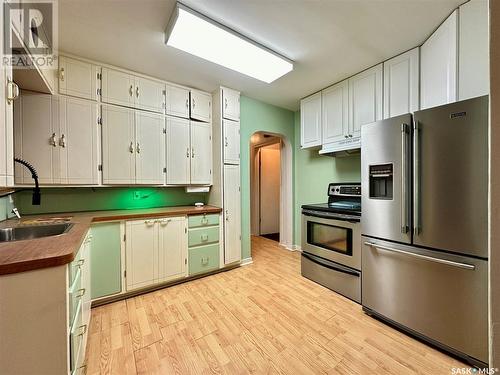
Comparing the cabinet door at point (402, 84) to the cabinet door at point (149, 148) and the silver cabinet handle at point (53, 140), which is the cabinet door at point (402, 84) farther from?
the silver cabinet handle at point (53, 140)

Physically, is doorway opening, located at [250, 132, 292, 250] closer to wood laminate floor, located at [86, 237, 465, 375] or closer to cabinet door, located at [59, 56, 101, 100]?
wood laminate floor, located at [86, 237, 465, 375]

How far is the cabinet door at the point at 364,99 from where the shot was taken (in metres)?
2.38

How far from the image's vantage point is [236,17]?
168 cm

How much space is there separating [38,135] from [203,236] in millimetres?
1952

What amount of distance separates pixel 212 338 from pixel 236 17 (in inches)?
101

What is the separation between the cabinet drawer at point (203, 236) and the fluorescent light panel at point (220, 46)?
1980 millimetres

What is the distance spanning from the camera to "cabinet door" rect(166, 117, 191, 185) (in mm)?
2719

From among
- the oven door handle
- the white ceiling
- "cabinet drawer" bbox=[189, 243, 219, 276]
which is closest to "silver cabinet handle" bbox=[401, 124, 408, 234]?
the oven door handle

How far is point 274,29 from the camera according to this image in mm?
1830

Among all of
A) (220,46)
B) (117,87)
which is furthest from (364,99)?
(117,87)

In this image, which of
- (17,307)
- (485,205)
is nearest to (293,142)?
(485,205)

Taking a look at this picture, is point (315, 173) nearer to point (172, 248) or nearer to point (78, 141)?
point (172, 248)

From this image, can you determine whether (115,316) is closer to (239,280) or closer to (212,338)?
(212,338)

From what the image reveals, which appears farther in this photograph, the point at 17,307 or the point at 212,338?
the point at 212,338
